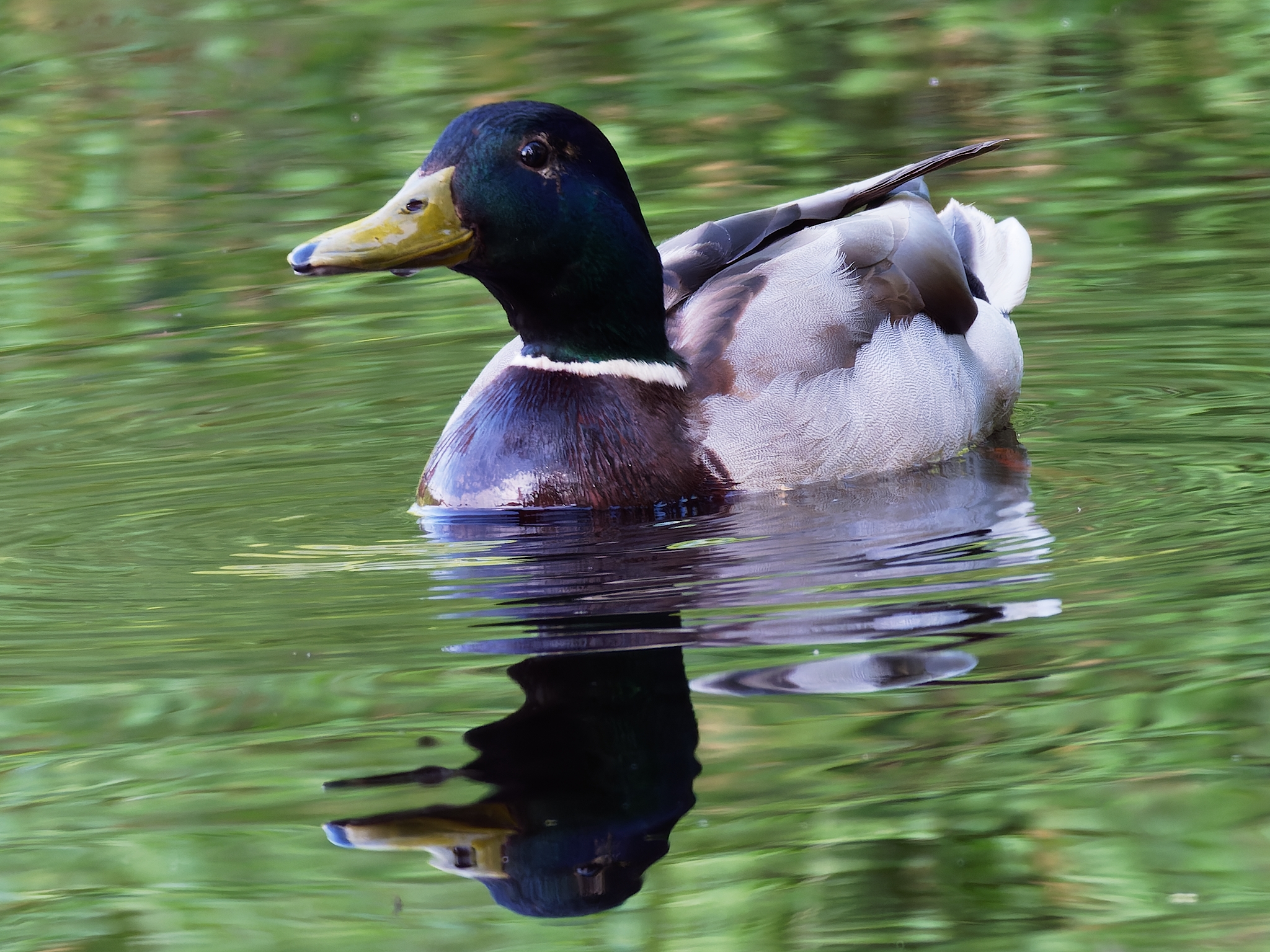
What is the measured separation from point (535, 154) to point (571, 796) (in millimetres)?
2613

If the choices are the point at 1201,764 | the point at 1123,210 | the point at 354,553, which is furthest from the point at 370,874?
the point at 1123,210

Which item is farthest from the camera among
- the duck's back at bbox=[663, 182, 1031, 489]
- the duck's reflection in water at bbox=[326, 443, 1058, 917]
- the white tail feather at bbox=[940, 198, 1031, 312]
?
the white tail feather at bbox=[940, 198, 1031, 312]

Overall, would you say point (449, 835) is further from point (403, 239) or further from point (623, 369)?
point (623, 369)

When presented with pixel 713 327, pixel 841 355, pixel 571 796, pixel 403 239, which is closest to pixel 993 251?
pixel 841 355

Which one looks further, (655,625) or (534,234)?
(534,234)

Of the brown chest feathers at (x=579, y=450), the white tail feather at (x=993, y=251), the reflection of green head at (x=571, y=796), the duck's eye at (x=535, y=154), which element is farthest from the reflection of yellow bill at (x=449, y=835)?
the white tail feather at (x=993, y=251)

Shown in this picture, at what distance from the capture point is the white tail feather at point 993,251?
25.6ft

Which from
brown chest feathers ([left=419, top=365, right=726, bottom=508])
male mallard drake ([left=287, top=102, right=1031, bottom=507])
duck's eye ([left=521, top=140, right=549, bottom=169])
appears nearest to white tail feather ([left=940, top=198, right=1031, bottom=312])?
male mallard drake ([left=287, top=102, right=1031, bottom=507])

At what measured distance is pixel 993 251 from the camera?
801 centimetres

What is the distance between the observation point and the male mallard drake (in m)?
6.00

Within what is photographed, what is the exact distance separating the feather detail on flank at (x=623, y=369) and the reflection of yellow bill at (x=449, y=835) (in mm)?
2575

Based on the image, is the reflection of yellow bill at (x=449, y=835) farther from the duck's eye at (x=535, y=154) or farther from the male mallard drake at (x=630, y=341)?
the duck's eye at (x=535, y=154)

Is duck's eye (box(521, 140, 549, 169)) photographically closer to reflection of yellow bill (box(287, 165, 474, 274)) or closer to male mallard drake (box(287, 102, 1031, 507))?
male mallard drake (box(287, 102, 1031, 507))

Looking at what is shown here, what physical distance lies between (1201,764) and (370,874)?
1639mm
